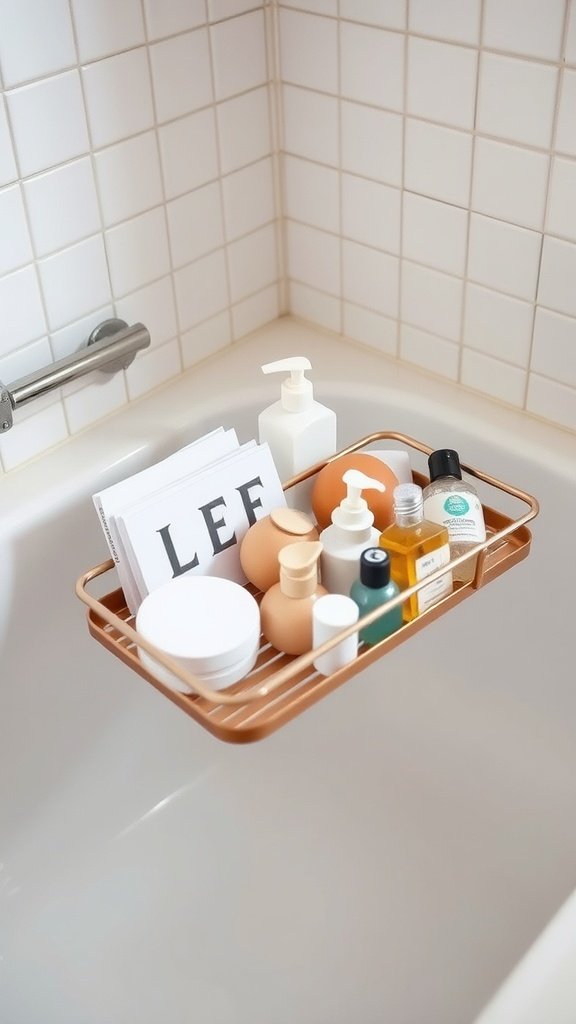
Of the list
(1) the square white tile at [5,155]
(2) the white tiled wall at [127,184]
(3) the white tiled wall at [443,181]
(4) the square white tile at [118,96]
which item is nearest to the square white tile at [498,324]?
(3) the white tiled wall at [443,181]

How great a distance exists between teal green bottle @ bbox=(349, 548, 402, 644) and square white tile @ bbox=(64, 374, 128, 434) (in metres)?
0.48

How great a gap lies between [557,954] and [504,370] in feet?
2.36

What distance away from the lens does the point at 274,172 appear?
1461 millimetres

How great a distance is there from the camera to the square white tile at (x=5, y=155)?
3.66ft

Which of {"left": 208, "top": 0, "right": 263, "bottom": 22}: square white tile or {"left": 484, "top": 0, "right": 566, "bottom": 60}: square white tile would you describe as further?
{"left": 208, "top": 0, "right": 263, "bottom": 22}: square white tile

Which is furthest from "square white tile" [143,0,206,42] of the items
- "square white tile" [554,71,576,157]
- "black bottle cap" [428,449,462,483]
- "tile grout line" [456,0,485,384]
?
"black bottle cap" [428,449,462,483]

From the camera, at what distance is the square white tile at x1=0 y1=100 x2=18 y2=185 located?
3.66ft

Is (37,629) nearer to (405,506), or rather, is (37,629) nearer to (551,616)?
(405,506)

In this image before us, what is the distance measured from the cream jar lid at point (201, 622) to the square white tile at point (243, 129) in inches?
23.9

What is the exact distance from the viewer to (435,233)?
4.35 ft

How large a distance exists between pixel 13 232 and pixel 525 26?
1.85ft

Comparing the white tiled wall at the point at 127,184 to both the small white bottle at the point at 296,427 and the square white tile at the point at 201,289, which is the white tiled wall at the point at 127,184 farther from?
the small white bottle at the point at 296,427

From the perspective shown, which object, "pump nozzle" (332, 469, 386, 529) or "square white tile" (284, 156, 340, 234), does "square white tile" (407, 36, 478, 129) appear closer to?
"square white tile" (284, 156, 340, 234)

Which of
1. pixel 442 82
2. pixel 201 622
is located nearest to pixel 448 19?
pixel 442 82
